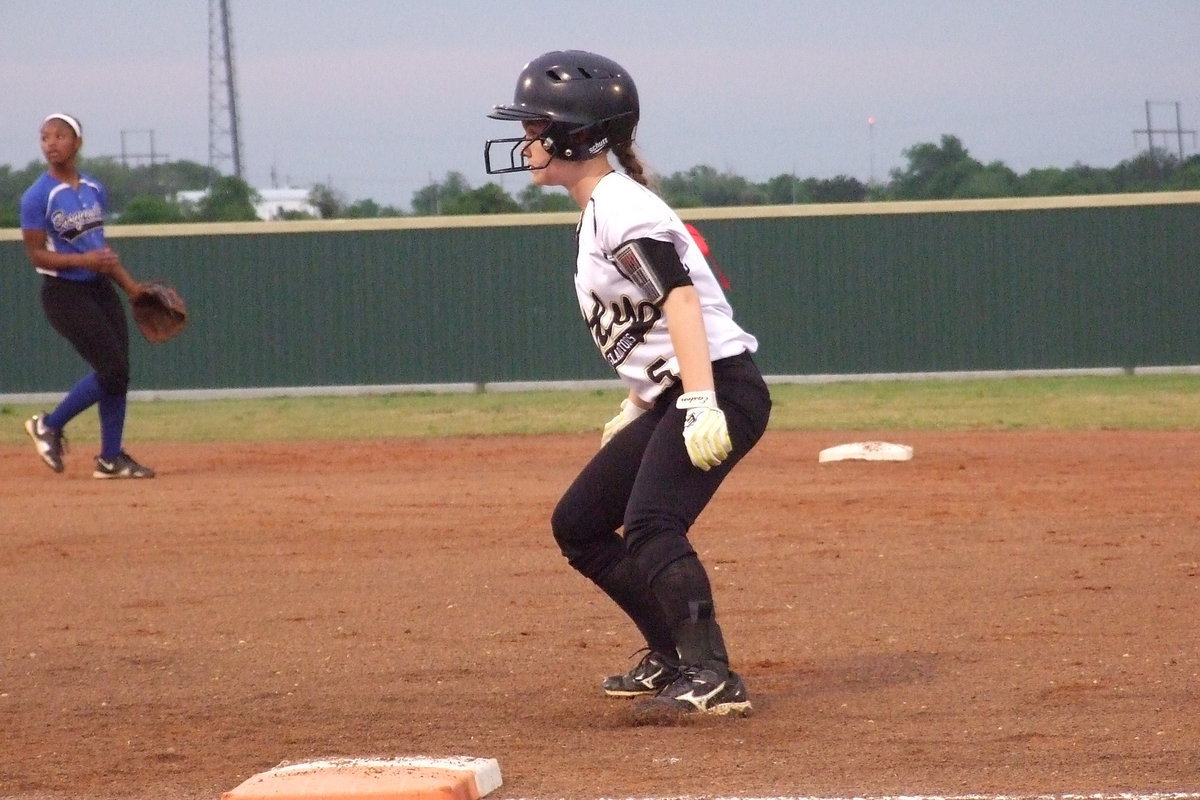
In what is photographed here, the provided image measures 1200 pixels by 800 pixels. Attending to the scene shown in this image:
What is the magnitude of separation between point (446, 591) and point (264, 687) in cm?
159

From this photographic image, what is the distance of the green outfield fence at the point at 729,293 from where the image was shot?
18.8 meters

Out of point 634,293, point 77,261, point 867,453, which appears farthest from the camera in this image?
point 867,453

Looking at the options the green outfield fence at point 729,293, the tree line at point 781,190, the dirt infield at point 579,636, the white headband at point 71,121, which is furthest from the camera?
the tree line at point 781,190

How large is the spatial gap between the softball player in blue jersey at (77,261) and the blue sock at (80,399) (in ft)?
0.04

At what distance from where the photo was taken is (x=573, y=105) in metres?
4.24

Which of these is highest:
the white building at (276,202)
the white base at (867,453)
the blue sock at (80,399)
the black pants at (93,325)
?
the white building at (276,202)

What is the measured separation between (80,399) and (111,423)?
25 cm

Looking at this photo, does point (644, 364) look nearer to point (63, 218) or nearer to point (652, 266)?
point (652, 266)

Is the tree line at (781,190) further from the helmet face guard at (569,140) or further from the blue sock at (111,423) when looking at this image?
the helmet face guard at (569,140)

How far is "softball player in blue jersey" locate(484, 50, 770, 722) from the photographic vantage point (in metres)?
4.05

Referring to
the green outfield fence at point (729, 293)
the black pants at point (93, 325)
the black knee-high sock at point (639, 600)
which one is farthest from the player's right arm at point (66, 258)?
the green outfield fence at point (729, 293)

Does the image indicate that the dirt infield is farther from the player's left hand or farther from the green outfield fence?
the green outfield fence

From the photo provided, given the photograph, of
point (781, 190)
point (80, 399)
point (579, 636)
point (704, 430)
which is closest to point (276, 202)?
point (781, 190)

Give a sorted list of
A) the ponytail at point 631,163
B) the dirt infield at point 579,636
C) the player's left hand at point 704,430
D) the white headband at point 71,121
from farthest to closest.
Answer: the white headband at point 71,121
the ponytail at point 631,163
the player's left hand at point 704,430
the dirt infield at point 579,636
